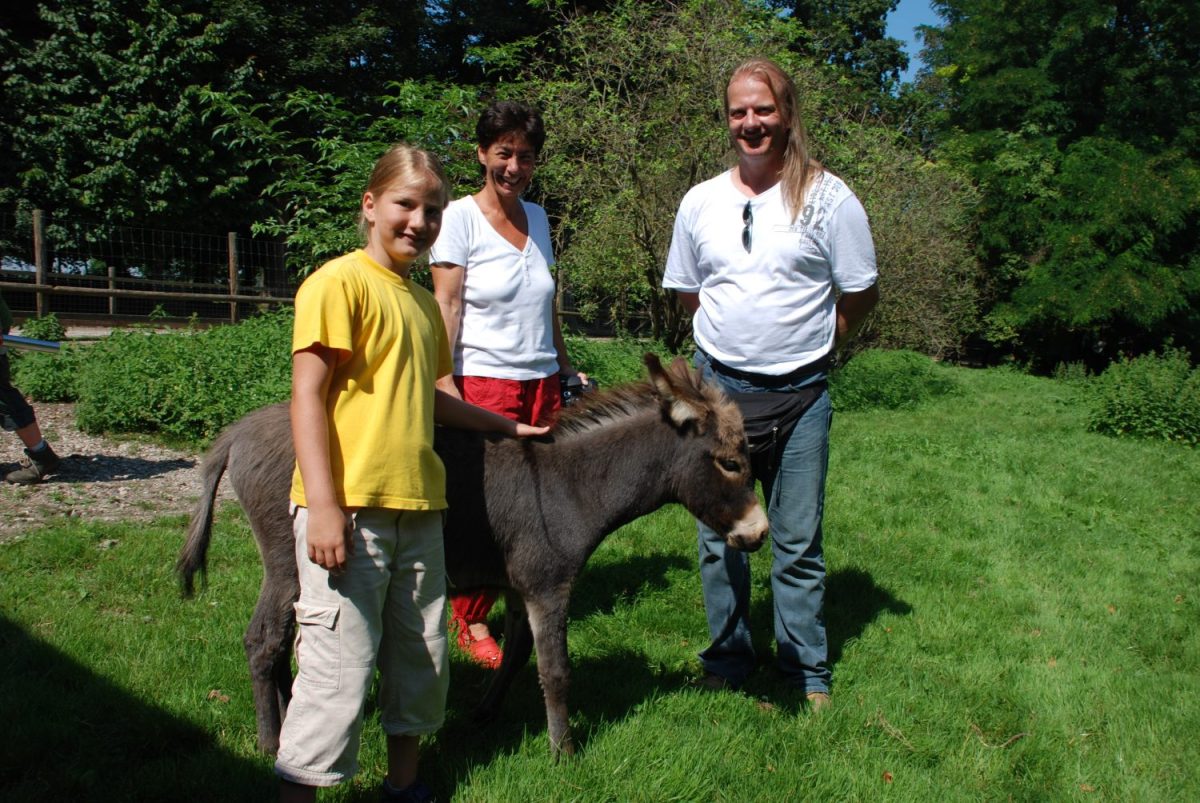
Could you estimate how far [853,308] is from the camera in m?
4.13

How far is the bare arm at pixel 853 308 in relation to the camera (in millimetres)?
4072

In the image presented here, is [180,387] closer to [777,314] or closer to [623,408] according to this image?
[623,408]

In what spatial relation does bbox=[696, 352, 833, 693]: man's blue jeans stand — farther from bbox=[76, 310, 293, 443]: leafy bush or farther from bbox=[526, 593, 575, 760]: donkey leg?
bbox=[76, 310, 293, 443]: leafy bush

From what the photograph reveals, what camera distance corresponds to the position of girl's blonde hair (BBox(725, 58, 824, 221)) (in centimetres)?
388

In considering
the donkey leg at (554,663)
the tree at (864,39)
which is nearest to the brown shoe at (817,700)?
the donkey leg at (554,663)

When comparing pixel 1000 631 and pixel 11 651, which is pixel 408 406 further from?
pixel 1000 631

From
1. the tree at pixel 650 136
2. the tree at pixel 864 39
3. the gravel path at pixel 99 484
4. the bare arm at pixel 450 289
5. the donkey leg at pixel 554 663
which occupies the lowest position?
the gravel path at pixel 99 484

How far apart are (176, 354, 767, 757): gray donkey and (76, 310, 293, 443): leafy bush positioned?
548 centimetres

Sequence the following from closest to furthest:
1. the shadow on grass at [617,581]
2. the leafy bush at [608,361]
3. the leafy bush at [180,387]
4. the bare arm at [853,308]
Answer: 1. the bare arm at [853,308]
2. the shadow on grass at [617,581]
3. the leafy bush at [180,387]
4. the leafy bush at [608,361]

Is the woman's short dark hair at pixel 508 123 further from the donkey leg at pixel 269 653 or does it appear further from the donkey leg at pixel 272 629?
the donkey leg at pixel 269 653

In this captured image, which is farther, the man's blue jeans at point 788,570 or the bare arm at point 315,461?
the man's blue jeans at point 788,570

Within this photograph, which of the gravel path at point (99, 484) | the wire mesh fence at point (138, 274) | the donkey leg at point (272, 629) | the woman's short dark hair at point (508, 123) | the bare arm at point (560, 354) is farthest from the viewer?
the wire mesh fence at point (138, 274)

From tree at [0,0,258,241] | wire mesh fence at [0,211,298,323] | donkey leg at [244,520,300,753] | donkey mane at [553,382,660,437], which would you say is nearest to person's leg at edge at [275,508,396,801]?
donkey leg at [244,520,300,753]

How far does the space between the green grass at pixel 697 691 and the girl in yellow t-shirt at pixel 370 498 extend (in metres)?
0.59
